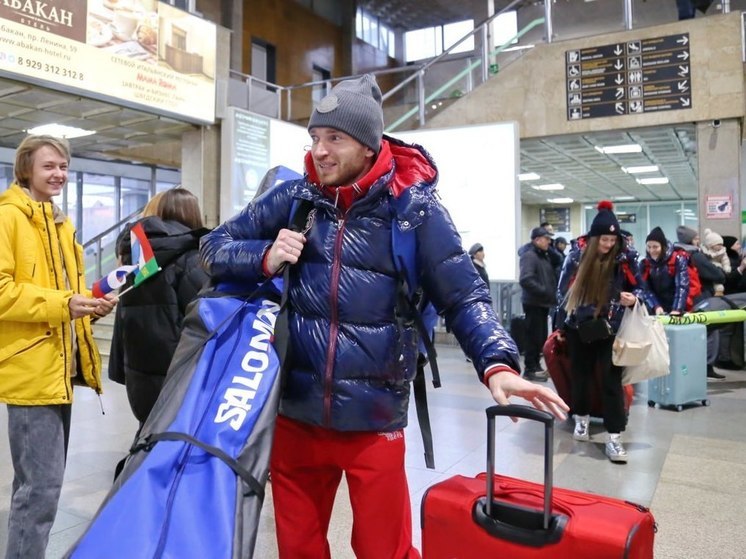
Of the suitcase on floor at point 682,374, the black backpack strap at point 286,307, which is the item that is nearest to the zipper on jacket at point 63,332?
the black backpack strap at point 286,307

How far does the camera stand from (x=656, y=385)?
17.5ft

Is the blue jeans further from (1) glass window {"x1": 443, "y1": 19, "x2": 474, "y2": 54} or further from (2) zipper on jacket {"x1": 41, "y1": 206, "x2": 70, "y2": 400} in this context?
(1) glass window {"x1": 443, "y1": 19, "x2": 474, "y2": 54}

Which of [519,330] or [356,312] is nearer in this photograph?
[356,312]

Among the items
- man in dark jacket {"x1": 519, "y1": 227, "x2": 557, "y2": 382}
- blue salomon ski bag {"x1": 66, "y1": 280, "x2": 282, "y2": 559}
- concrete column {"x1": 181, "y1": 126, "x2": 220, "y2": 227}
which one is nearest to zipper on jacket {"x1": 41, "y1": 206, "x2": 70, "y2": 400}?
blue salomon ski bag {"x1": 66, "y1": 280, "x2": 282, "y2": 559}

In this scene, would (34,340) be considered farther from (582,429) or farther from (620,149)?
(620,149)

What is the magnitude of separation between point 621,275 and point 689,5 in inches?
228

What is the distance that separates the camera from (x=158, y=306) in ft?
8.38

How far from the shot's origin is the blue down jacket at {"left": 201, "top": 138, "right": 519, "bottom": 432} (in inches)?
54.5

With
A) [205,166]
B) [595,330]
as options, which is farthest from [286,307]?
[205,166]

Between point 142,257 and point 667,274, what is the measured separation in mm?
5543

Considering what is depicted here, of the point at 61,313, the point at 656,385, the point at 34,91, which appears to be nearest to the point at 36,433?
the point at 61,313

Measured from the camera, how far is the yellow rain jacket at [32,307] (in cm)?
189

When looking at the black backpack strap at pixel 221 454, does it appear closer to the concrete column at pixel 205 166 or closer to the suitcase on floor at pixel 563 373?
the suitcase on floor at pixel 563 373

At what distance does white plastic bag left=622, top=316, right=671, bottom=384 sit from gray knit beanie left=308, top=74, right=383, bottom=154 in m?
3.07
